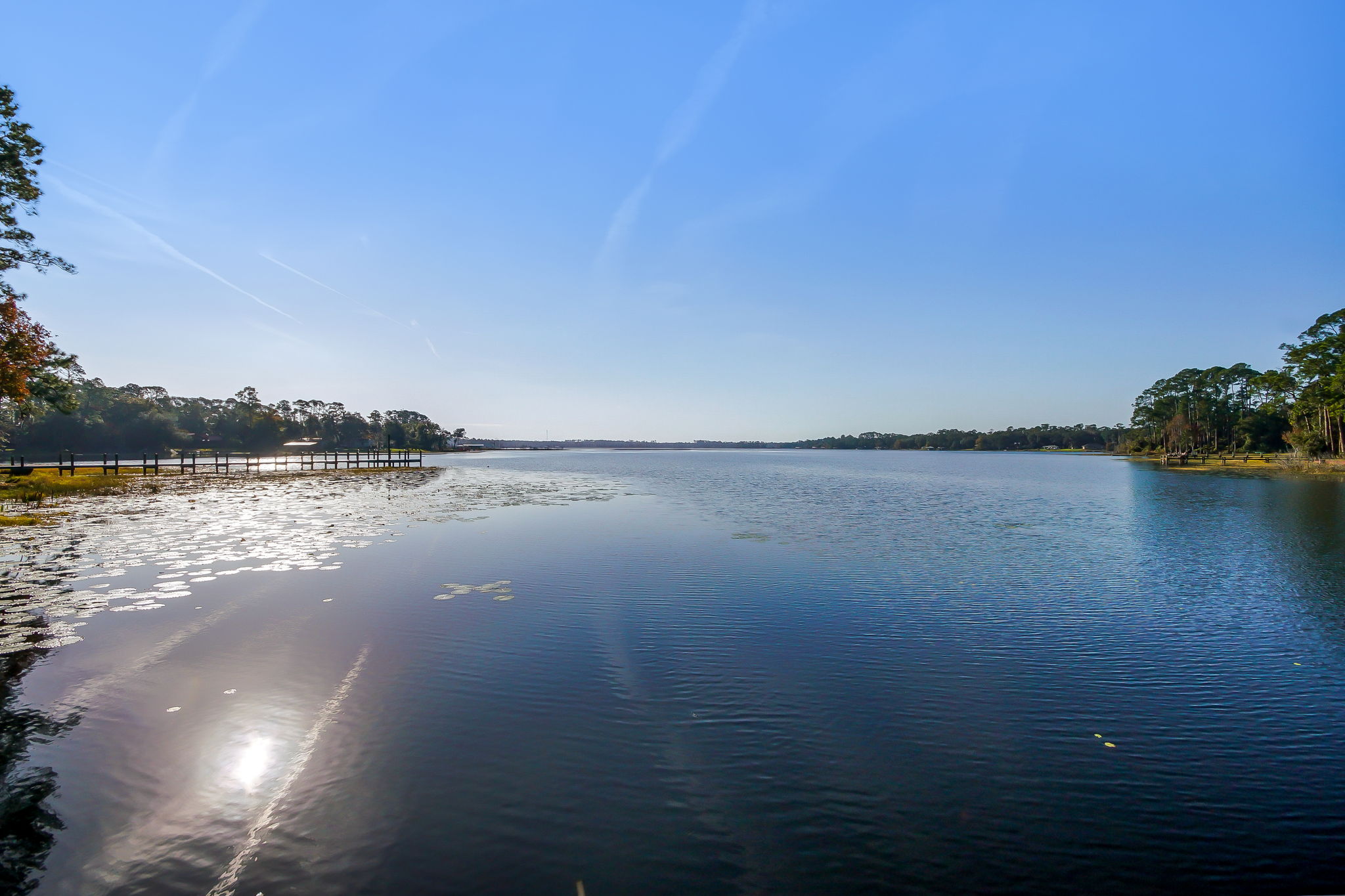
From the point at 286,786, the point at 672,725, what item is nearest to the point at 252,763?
the point at 286,786

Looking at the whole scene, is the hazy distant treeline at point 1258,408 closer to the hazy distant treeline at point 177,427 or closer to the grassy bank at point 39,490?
the grassy bank at point 39,490

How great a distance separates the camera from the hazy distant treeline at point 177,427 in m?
108

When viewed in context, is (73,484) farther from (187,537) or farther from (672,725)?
(672,725)

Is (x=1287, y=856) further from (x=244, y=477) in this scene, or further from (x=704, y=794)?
(x=244, y=477)

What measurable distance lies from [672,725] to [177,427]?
167 meters

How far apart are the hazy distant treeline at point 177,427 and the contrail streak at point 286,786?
284 feet

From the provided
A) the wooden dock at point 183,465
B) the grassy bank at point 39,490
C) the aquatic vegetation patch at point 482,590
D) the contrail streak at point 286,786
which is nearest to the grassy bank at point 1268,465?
the aquatic vegetation patch at point 482,590

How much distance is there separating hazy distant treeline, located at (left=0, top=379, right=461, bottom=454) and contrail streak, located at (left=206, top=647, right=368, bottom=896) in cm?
8667

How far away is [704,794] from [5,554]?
21.4 meters

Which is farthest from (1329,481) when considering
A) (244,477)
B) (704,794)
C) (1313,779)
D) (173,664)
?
(244,477)

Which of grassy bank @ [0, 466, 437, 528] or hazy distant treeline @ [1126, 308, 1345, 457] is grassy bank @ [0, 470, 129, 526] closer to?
grassy bank @ [0, 466, 437, 528]

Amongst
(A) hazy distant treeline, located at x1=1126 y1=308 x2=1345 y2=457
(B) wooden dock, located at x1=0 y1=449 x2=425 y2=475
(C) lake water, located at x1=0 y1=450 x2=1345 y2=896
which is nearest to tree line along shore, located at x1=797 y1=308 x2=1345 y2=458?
(A) hazy distant treeline, located at x1=1126 y1=308 x2=1345 y2=457

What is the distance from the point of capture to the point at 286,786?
18.9ft

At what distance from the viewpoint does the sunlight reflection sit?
5866 mm
